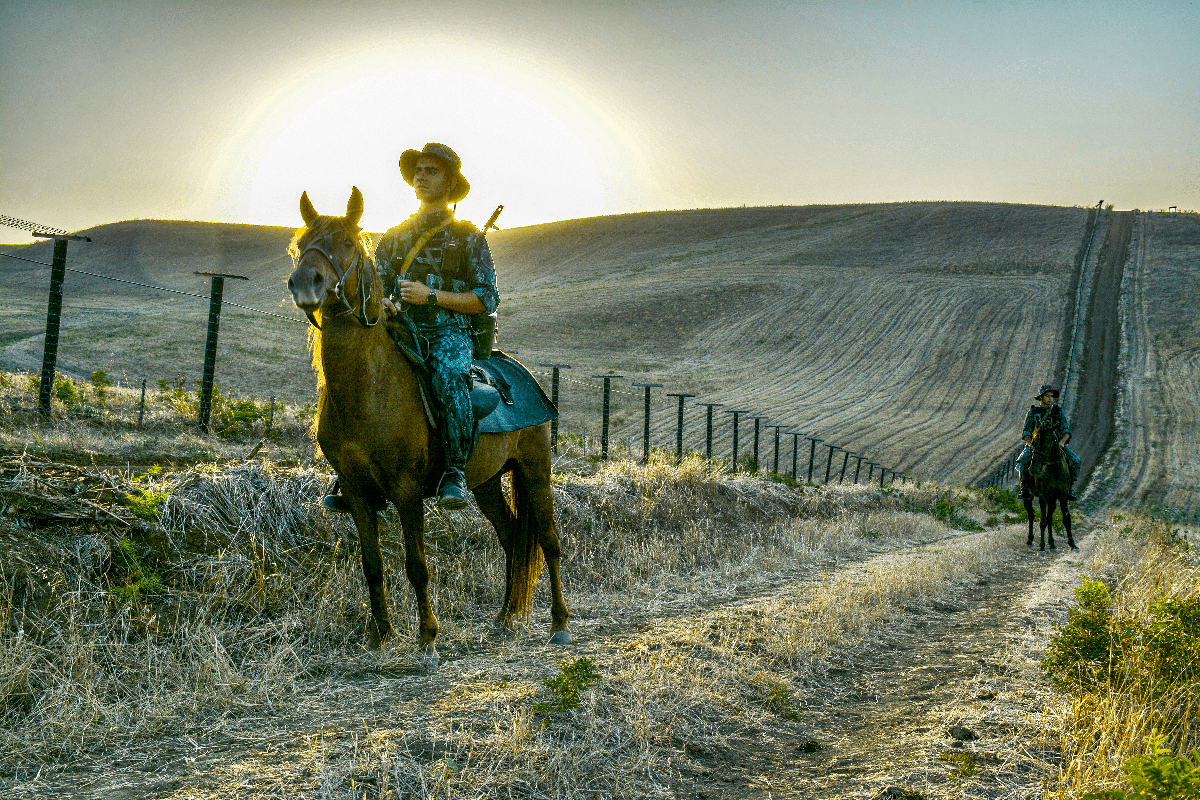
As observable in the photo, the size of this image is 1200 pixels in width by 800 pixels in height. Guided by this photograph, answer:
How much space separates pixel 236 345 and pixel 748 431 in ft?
79.3

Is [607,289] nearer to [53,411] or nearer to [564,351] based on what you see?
[564,351]

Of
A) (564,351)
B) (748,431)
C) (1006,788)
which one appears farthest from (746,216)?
(1006,788)

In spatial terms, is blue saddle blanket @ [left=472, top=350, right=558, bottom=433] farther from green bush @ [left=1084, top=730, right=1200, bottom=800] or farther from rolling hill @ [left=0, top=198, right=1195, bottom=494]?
rolling hill @ [left=0, top=198, right=1195, bottom=494]

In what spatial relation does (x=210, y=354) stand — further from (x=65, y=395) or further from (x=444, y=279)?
(x=444, y=279)

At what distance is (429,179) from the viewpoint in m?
5.50

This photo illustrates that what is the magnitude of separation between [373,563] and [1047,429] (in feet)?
47.7

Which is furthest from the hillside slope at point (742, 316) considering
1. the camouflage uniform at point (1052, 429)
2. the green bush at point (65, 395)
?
the camouflage uniform at point (1052, 429)

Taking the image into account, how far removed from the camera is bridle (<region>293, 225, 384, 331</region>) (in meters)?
4.27

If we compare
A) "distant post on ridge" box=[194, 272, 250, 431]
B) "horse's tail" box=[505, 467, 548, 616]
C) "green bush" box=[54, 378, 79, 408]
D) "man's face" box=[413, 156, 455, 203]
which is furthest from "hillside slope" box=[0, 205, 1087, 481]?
"man's face" box=[413, 156, 455, 203]

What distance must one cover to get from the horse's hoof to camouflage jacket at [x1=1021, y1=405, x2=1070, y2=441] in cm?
1367

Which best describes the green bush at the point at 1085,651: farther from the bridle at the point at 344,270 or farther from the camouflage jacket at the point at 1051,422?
the camouflage jacket at the point at 1051,422

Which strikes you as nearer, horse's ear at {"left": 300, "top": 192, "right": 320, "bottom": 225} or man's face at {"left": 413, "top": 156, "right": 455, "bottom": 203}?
horse's ear at {"left": 300, "top": 192, "right": 320, "bottom": 225}

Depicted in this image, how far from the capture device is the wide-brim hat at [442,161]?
5500 mm

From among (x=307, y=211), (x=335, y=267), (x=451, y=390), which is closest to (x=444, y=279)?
(x=451, y=390)
